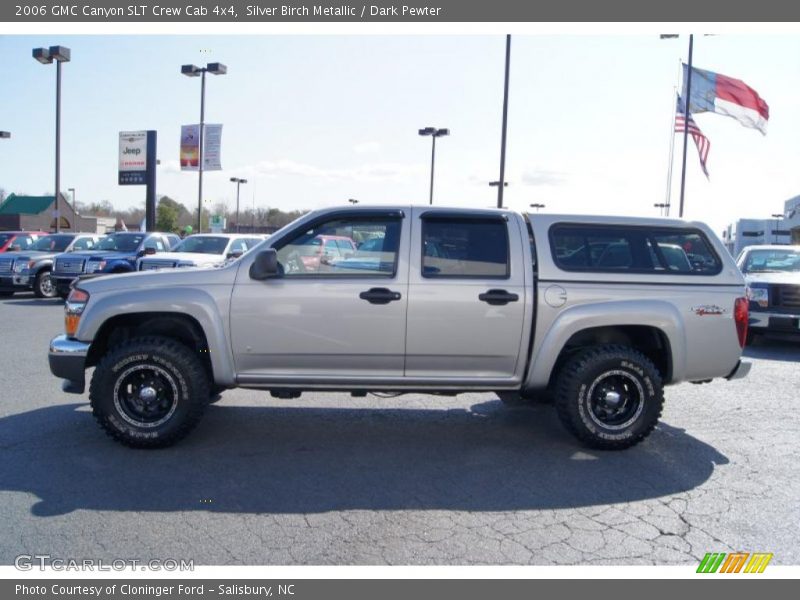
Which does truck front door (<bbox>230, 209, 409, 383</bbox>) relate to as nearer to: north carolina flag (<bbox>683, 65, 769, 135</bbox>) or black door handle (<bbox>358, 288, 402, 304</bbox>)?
black door handle (<bbox>358, 288, 402, 304</bbox>)

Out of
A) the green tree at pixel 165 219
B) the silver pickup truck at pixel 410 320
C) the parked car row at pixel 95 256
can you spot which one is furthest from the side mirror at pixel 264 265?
the green tree at pixel 165 219

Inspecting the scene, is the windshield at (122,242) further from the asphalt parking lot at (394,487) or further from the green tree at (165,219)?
the green tree at (165,219)

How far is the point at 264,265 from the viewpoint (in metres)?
5.22

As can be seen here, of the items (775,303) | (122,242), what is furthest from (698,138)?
(122,242)

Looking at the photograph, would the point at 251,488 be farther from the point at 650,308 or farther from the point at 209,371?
the point at 650,308

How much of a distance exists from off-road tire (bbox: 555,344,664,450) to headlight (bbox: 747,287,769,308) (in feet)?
21.0

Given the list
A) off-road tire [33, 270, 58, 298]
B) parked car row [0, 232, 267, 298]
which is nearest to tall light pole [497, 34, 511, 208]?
parked car row [0, 232, 267, 298]

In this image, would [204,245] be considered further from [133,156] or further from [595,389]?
[133,156]

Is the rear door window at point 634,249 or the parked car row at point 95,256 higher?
the rear door window at point 634,249

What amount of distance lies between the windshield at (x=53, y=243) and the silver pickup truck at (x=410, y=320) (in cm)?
1513

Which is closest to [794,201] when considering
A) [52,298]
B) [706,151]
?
[706,151]

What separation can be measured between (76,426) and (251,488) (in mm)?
2284

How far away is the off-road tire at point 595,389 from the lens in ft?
18.0

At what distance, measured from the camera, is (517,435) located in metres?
6.09
